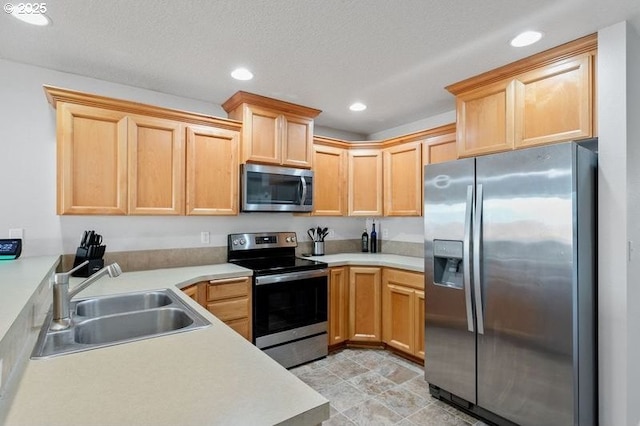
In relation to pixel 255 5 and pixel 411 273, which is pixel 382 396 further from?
pixel 255 5

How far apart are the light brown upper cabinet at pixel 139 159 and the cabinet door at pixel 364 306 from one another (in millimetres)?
1392

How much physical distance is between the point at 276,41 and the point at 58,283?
1.73 meters

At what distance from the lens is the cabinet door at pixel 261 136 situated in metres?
2.98

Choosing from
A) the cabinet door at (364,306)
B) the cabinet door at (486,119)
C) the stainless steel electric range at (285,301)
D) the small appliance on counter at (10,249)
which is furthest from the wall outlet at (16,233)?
the cabinet door at (486,119)

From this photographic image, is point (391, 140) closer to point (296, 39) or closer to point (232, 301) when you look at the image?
point (296, 39)

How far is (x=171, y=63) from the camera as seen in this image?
2.40 meters

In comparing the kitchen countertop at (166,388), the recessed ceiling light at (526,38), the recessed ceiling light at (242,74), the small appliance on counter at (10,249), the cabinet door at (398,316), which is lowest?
the cabinet door at (398,316)

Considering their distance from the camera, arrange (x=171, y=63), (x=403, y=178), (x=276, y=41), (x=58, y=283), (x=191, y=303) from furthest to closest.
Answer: (x=403, y=178), (x=171, y=63), (x=276, y=41), (x=191, y=303), (x=58, y=283)

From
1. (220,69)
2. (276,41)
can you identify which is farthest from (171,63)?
(276,41)

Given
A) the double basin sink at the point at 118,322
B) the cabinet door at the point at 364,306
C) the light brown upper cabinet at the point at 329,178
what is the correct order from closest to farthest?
the double basin sink at the point at 118,322
the cabinet door at the point at 364,306
the light brown upper cabinet at the point at 329,178

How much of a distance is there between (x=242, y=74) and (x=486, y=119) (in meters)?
1.88

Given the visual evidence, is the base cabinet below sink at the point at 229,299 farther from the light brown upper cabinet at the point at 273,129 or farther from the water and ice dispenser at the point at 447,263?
the water and ice dispenser at the point at 447,263

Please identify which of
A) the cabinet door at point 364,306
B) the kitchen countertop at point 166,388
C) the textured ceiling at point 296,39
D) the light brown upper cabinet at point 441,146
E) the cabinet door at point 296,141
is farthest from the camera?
the cabinet door at point 364,306

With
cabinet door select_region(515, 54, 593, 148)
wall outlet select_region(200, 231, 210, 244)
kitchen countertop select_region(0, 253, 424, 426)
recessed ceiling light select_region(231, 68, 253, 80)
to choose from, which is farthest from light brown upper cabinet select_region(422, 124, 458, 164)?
kitchen countertop select_region(0, 253, 424, 426)
